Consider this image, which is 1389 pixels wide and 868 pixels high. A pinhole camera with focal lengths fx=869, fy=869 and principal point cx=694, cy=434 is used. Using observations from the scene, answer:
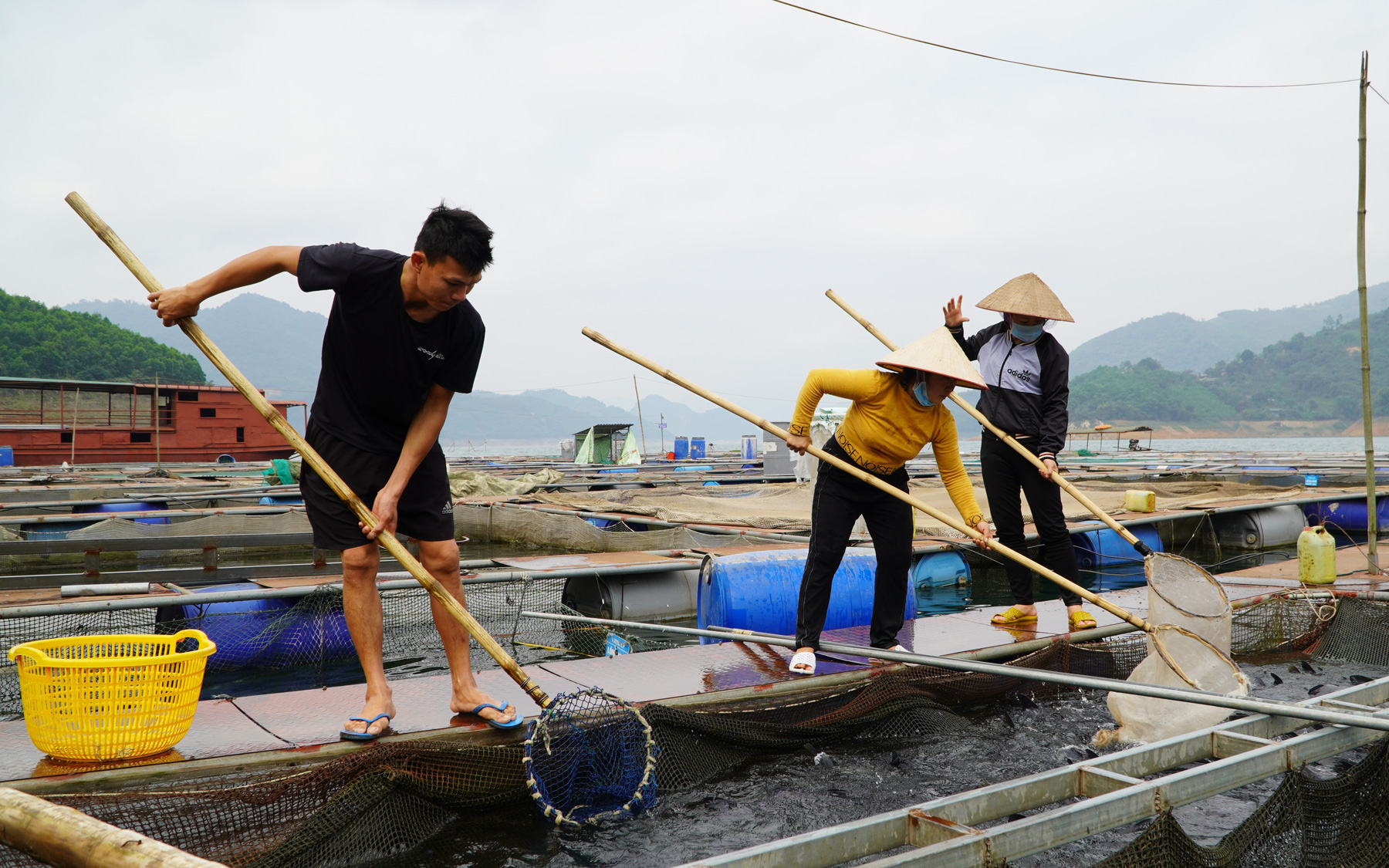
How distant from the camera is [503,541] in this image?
14195mm

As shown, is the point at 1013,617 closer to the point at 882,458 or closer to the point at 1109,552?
the point at 882,458

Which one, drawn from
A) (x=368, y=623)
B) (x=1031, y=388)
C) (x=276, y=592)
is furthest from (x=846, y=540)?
(x=276, y=592)

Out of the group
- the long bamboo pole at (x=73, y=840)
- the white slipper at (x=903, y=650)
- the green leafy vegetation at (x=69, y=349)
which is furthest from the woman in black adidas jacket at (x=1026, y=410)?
the green leafy vegetation at (x=69, y=349)

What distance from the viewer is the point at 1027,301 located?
212 inches

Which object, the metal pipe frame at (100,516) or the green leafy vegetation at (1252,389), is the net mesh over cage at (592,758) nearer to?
the metal pipe frame at (100,516)

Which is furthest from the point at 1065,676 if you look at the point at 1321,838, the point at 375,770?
the point at 375,770

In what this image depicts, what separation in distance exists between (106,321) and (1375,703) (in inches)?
3492

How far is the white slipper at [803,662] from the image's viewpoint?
179 inches

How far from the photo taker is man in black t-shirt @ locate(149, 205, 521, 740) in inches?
128

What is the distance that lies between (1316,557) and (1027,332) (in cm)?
355

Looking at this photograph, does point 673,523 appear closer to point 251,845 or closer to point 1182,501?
point 1182,501

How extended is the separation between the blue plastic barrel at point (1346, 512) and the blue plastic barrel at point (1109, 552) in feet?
13.7

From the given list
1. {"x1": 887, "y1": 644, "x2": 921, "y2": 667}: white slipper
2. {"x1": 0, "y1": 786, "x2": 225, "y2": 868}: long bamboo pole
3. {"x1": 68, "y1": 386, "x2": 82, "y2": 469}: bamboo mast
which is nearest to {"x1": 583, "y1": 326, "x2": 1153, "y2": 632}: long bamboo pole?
{"x1": 887, "y1": 644, "x2": 921, "y2": 667}: white slipper

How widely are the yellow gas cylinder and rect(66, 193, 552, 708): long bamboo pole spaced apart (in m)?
6.46
